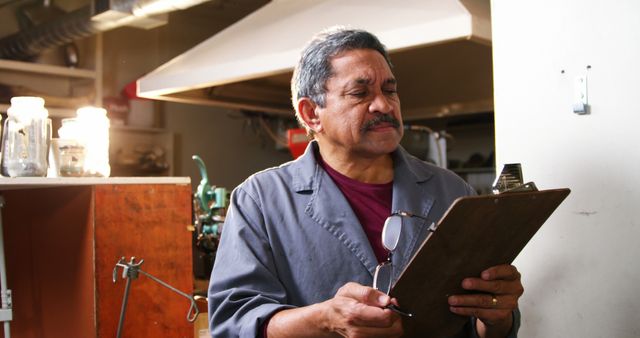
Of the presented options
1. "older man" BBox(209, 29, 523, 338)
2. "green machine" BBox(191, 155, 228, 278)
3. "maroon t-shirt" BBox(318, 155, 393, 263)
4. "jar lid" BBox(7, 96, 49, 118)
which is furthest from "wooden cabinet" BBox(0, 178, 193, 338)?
"maroon t-shirt" BBox(318, 155, 393, 263)

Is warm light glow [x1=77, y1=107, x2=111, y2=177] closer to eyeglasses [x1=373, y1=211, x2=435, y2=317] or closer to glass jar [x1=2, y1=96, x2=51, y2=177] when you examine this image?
glass jar [x1=2, y1=96, x2=51, y2=177]

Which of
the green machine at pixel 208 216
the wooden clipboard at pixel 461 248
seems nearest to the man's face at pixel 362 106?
the wooden clipboard at pixel 461 248

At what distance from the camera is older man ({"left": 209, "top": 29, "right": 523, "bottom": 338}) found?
1.16m

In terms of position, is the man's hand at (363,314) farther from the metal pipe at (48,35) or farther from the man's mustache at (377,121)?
the metal pipe at (48,35)

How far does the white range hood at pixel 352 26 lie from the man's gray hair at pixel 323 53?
22.6 inches

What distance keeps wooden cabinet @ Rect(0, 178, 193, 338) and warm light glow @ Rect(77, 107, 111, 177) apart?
9 cm

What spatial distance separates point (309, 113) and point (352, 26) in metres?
0.42

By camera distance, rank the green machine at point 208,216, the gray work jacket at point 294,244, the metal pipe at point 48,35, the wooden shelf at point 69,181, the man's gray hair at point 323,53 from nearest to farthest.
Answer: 1. the gray work jacket at point 294,244
2. the man's gray hair at point 323,53
3. the wooden shelf at point 69,181
4. the green machine at point 208,216
5. the metal pipe at point 48,35

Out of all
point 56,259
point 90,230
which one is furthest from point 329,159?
Answer: point 56,259

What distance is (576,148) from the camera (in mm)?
1232

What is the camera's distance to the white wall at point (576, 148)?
3.79 ft

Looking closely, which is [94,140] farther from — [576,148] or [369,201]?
[576,148]

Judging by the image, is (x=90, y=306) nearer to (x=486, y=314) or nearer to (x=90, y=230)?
(x=90, y=230)

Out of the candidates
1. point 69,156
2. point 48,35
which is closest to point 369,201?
point 69,156
